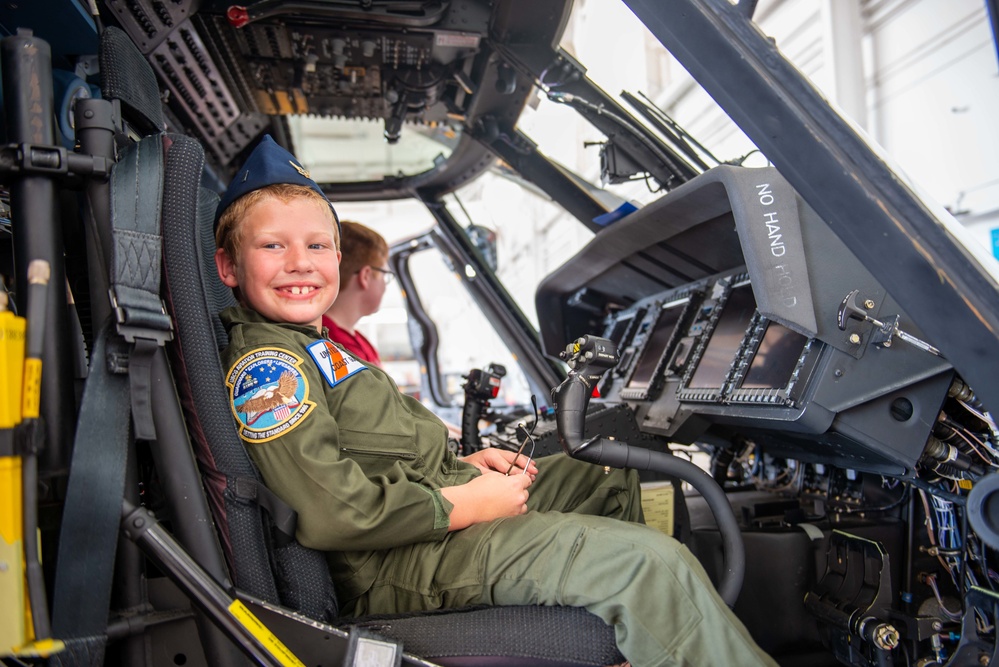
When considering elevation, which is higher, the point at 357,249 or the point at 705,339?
the point at 357,249

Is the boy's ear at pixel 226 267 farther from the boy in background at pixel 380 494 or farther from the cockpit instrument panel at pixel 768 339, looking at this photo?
the cockpit instrument panel at pixel 768 339

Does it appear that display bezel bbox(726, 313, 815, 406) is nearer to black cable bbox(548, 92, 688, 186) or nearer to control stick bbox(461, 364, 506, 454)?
black cable bbox(548, 92, 688, 186)

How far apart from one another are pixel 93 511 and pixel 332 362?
43 centimetres

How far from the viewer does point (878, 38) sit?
4531 millimetres

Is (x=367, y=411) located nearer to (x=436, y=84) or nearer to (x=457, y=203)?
(x=436, y=84)

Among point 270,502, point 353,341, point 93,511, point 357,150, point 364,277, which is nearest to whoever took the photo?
point 93,511

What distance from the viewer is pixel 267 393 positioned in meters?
1.04

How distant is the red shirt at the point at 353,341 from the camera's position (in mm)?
2609

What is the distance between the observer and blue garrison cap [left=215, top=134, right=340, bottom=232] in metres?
1.26

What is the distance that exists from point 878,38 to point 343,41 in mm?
4022

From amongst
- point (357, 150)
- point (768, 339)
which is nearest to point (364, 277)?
point (357, 150)

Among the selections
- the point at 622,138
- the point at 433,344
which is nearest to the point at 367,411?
the point at 622,138

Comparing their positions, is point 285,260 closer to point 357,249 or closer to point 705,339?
point 705,339

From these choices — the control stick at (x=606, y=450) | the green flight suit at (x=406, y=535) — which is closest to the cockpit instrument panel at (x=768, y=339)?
the control stick at (x=606, y=450)
